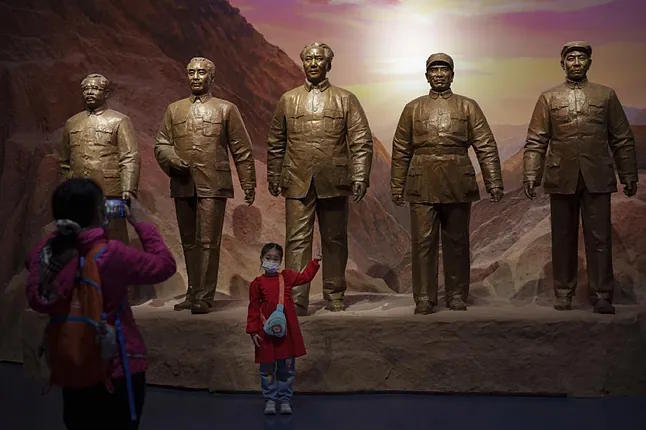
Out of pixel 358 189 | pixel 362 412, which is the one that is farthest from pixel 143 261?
pixel 358 189

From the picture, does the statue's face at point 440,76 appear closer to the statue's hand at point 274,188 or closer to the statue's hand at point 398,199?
the statue's hand at point 398,199

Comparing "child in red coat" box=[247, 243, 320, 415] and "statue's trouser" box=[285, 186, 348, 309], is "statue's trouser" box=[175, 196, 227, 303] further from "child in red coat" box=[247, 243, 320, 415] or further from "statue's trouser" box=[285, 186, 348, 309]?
"child in red coat" box=[247, 243, 320, 415]

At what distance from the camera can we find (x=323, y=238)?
6023mm

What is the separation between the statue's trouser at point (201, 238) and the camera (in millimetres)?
6012

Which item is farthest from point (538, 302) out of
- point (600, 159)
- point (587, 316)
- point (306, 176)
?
point (306, 176)

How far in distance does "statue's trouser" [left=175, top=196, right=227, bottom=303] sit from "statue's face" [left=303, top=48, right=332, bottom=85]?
3.97ft

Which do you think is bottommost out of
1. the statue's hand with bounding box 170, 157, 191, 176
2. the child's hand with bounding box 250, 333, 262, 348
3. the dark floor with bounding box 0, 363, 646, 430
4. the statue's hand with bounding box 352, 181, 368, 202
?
the dark floor with bounding box 0, 363, 646, 430

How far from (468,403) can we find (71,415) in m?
3.05

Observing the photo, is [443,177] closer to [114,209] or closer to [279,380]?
[279,380]

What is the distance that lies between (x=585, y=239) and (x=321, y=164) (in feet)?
6.85

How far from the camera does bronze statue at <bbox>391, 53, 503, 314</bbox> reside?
584 centimetres

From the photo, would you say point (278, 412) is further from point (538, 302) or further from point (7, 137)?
point (7, 137)

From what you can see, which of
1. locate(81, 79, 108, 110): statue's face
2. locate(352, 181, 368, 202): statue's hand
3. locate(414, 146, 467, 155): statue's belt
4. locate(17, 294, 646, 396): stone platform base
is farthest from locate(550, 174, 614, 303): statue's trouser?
locate(81, 79, 108, 110): statue's face

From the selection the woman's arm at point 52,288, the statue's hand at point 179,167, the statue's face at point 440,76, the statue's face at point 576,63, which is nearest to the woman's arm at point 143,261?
the woman's arm at point 52,288
